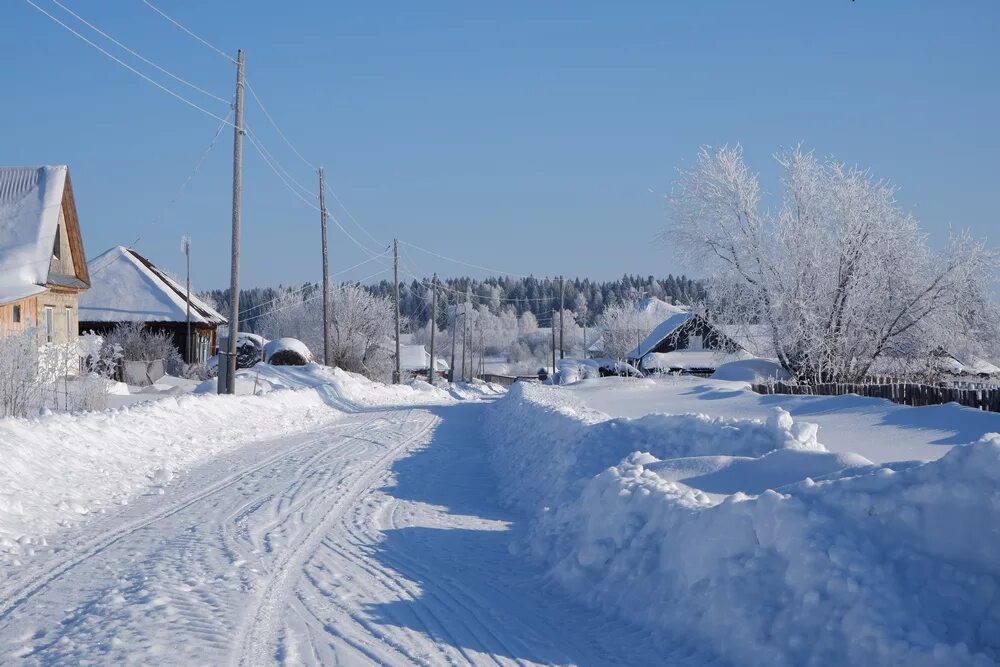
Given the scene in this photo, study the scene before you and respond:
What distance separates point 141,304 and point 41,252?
20221 millimetres

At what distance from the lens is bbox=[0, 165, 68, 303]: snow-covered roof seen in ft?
99.2

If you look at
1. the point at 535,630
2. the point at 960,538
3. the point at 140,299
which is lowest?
the point at 535,630

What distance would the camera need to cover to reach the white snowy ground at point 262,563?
5.73 metres

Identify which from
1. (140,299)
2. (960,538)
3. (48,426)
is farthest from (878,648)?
(140,299)

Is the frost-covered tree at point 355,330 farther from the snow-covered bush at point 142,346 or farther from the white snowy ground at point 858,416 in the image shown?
the white snowy ground at point 858,416

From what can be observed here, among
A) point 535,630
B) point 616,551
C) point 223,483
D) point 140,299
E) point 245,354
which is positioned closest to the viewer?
point 535,630

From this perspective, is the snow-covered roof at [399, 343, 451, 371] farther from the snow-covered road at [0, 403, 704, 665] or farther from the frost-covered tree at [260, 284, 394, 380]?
the snow-covered road at [0, 403, 704, 665]

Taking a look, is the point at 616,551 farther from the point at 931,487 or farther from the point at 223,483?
the point at 223,483

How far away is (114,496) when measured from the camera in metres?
11.3

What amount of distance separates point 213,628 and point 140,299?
161ft

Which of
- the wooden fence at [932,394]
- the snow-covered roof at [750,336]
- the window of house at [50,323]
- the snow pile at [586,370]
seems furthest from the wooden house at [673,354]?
the wooden fence at [932,394]

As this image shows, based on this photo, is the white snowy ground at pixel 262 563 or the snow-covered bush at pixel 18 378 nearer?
the white snowy ground at pixel 262 563

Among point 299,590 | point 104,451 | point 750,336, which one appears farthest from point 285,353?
point 299,590

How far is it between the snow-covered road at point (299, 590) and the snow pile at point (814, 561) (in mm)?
326
